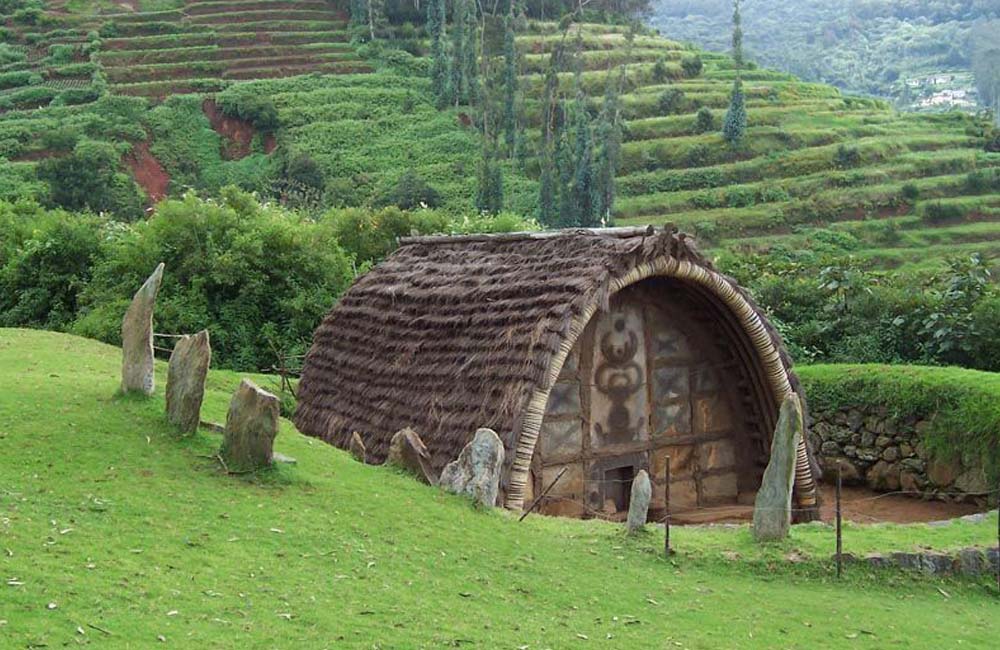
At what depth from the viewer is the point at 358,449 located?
11508mm

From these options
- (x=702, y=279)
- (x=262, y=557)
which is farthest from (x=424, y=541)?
(x=702, y=279)

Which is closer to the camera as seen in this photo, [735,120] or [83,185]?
[83,185]

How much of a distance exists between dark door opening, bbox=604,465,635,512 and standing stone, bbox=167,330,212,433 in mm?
4638

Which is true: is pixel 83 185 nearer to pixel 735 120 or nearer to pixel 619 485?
pixel 735 120

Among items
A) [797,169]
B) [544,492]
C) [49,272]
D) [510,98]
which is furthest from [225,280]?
A: [797,169]

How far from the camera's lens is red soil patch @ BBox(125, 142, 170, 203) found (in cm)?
5072

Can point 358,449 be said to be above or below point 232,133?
below

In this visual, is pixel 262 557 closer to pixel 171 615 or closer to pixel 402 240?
pixel 171 615

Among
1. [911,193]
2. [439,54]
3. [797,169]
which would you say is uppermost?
[439,54]

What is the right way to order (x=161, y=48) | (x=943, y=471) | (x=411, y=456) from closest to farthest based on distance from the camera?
1. (x=411, y=456)
2. (x=943, y=471)
3. (x=161, y=48)

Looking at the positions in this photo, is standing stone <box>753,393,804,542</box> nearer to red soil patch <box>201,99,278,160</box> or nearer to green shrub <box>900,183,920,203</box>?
green shrub <box>900,183,920,203</box>

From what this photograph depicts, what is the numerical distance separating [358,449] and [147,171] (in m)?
44.3

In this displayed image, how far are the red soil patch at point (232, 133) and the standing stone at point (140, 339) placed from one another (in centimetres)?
4752

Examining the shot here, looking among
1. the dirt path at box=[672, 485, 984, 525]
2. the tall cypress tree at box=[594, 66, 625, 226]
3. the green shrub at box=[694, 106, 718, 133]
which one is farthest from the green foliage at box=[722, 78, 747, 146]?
the dirt path at box=[672, 485, 984, 525]
